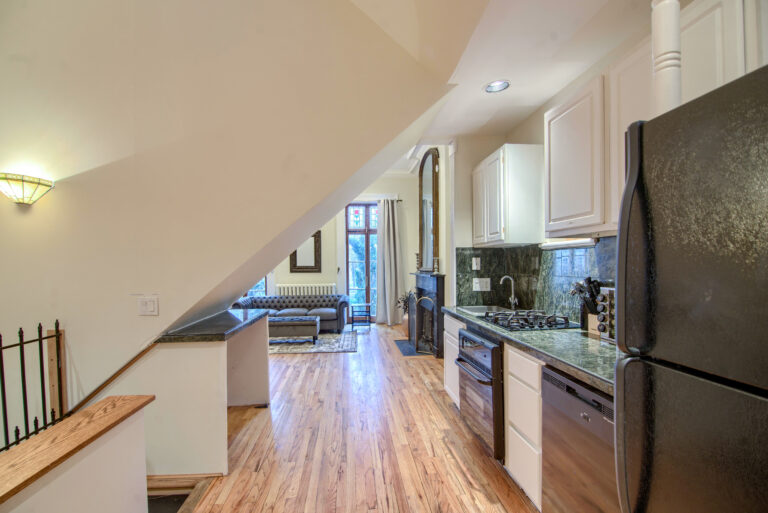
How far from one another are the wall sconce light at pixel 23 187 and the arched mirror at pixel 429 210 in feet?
11.6

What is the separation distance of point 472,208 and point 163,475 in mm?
3121

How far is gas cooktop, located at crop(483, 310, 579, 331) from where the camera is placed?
193 centimetres

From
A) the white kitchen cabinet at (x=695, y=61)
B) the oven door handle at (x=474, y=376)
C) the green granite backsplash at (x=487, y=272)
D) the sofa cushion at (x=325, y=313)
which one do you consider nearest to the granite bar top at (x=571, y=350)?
the oven door handle at (x=474, y=376)

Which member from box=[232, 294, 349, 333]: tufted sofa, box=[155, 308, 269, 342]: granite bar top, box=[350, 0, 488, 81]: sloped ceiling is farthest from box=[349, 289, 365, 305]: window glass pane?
box=[350, 0, 488, 81]: sloped ceiling

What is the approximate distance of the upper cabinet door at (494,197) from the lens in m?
2.52

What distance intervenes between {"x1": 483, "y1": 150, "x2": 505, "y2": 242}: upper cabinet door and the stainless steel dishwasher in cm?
134

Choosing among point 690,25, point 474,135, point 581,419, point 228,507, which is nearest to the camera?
point 690,25

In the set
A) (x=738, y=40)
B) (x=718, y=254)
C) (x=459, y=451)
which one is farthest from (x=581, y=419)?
(x=738, y=40)

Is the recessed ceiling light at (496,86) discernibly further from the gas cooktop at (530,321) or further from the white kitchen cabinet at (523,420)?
the white kitchen cabinet at (523,420)

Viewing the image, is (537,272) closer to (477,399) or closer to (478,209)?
(478,209)

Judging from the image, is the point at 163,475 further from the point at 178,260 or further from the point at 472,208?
the point at 472,208

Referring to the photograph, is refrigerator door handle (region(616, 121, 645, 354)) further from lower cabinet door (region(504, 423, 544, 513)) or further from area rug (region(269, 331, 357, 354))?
area rug (region(269, 331, 357, 354))

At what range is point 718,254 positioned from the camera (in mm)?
523

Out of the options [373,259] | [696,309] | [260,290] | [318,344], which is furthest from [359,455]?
[260,290]
